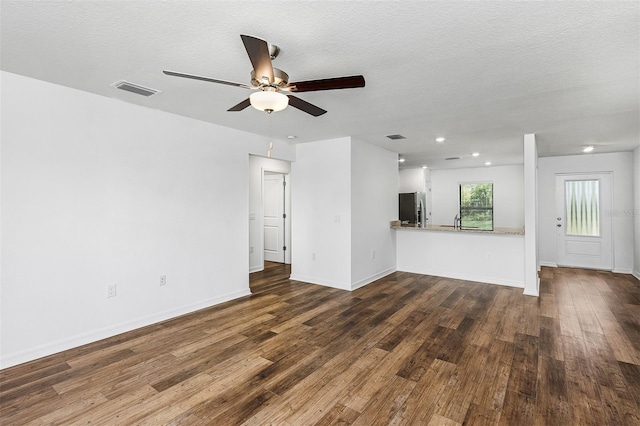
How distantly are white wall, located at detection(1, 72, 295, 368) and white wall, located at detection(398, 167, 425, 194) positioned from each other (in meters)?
6.10

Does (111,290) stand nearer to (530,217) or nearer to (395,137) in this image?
(395,137)

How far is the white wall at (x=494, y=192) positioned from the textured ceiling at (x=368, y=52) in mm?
4571

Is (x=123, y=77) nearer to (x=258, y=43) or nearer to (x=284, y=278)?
(x=258, y=43)

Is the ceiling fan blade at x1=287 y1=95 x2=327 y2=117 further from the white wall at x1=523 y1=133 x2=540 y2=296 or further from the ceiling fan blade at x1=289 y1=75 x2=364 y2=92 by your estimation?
the white wall at x1=523 y1=133 x2=540 y2=296

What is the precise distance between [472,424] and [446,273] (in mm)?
4228

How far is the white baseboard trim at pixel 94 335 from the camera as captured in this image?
8.86 ft

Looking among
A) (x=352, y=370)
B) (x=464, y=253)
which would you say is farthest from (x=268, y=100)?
(x=464, y=253)

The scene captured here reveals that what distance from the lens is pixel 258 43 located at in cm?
174

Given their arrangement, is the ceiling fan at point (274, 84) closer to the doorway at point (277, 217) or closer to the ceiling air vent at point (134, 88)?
the ceiling air vent at point (134, 88)

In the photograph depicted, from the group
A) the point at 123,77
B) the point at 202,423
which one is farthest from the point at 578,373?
the point at 123,77

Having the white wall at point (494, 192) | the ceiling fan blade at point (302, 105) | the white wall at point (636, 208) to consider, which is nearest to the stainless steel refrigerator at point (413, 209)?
the white wall at point (494, 192)

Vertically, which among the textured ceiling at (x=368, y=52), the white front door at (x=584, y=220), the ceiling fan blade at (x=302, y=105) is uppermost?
the textured ceiling at (x=368, y=52)

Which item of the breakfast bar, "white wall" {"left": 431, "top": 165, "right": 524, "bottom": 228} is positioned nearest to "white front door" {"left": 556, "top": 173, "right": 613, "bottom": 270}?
"white wall" {"left": 431, "top": 165, "right": 524, "bottom": 228}

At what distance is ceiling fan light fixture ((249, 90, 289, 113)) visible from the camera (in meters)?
2.12
